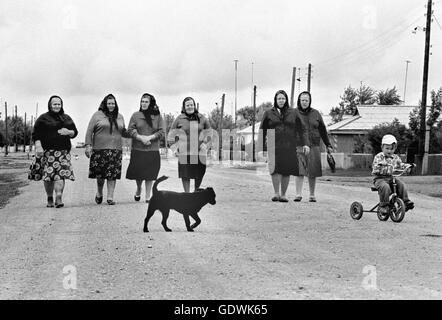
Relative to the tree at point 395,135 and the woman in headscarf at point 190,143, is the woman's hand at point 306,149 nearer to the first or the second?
the woman in headscarf at point 190,143

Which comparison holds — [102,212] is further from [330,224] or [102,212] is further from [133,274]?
[133,274]

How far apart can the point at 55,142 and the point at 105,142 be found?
945mm

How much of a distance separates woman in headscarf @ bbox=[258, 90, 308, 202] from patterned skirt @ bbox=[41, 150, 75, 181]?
3.42 meters

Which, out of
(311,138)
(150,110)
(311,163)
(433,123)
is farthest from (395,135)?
(150,110)

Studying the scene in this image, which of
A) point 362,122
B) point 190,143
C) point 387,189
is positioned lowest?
point 387,189

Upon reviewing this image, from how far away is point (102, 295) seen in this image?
19.0 feet

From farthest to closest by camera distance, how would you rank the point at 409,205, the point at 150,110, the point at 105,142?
the point at 105,142 → the point at 150,110 → the point at 409,205

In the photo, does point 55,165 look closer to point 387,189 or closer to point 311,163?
point 311,163

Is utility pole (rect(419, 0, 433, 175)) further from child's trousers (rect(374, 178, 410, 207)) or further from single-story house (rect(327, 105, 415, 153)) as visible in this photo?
child's trousers (rect(374, 178, 410, 207))

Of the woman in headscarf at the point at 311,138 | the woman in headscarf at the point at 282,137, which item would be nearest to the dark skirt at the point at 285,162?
the woman in headscarf at the point at 282,137

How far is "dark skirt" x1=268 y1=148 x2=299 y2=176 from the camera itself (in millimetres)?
12323

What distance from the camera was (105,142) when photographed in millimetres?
11930

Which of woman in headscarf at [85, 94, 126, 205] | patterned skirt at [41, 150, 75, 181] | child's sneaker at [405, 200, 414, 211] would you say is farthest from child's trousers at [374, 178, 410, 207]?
patterned skirt at [41, 150, 75, 181]

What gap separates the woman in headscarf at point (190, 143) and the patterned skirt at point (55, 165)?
131 inches
